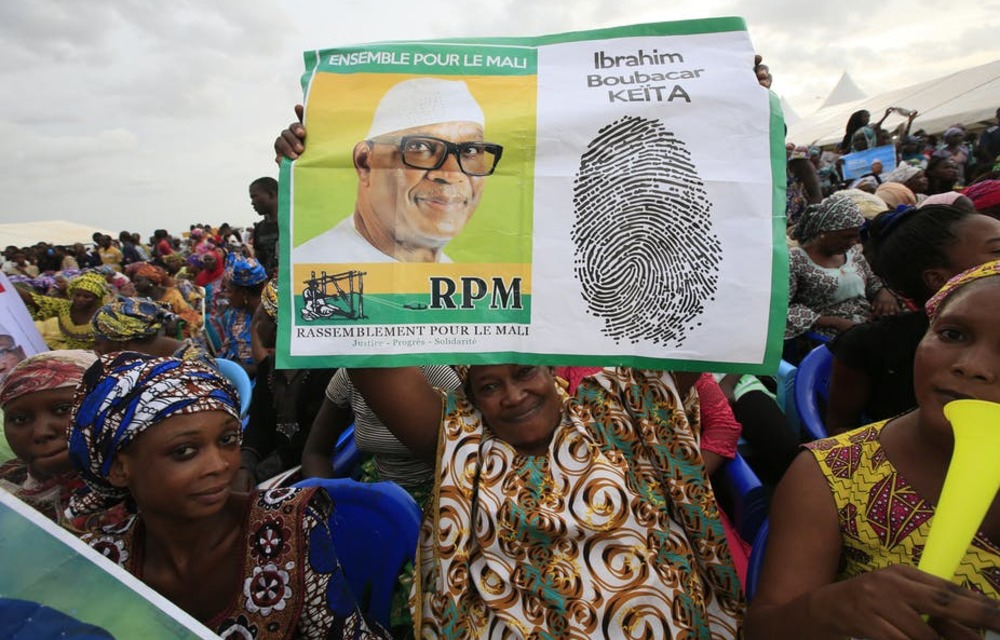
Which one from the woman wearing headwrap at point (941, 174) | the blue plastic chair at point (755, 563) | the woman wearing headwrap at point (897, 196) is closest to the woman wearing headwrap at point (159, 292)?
the blue plastic chair at point (755, 563)

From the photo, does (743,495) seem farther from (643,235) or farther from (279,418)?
(279,418)

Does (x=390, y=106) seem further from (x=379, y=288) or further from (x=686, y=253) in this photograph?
(x=686, y=253)

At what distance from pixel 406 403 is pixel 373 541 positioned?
1.92 feet

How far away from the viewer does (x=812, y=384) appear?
2787mm

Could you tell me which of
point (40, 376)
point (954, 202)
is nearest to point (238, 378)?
point (40, 376)

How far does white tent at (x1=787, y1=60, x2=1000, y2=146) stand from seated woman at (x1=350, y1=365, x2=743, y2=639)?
15407 mm

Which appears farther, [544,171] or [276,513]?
[276,513]

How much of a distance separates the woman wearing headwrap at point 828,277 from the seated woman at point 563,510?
2271mm

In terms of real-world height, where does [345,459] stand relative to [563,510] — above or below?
below

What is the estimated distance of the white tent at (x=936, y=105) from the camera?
42.4 feet

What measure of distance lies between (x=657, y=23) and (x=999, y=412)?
1.08m

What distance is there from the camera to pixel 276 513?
1544 mm

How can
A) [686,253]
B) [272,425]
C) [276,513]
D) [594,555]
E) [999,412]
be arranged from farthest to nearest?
[272,425], [276,513], [594,555], [686,253], [999,412]

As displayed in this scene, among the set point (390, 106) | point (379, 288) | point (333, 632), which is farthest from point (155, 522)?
point (390, 106)
